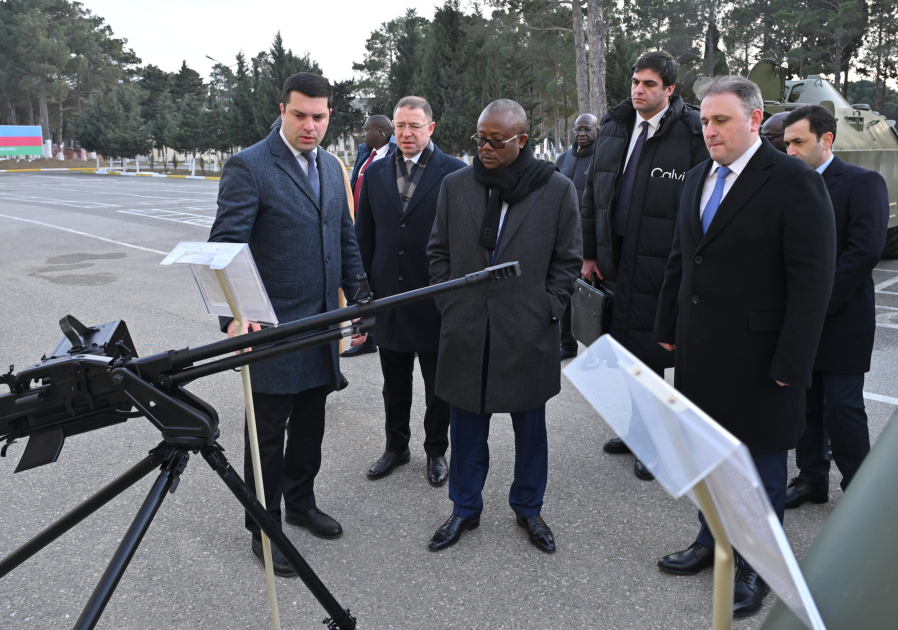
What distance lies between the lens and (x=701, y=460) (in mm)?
813

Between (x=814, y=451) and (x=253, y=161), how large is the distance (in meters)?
2.94

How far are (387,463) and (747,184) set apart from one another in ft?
7.70

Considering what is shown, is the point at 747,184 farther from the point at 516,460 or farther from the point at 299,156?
the point at 299,156

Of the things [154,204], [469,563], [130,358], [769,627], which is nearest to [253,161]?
[130,358]

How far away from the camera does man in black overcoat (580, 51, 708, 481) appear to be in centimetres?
377

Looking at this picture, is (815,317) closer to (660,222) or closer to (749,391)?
(749,391)

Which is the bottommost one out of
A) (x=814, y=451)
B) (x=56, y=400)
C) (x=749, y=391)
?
(x=814, y=451)

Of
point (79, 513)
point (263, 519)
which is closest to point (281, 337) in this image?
point (263, 519)

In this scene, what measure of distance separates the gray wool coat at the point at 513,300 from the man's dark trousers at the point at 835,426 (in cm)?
132

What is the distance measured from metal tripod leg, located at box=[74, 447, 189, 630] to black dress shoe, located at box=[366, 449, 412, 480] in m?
2.09

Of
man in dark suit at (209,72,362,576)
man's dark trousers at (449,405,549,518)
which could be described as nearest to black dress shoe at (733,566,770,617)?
man's dark trousers at (449,405,549,518)

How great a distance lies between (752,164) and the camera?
8.93 feet

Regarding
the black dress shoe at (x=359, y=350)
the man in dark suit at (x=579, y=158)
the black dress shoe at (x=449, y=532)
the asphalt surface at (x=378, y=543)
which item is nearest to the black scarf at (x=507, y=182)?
the black dress shoe at (x=449, y=532)

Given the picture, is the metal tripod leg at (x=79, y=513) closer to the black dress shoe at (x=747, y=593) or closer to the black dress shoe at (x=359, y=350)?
the black dress shoe at (x=747, y=593)
